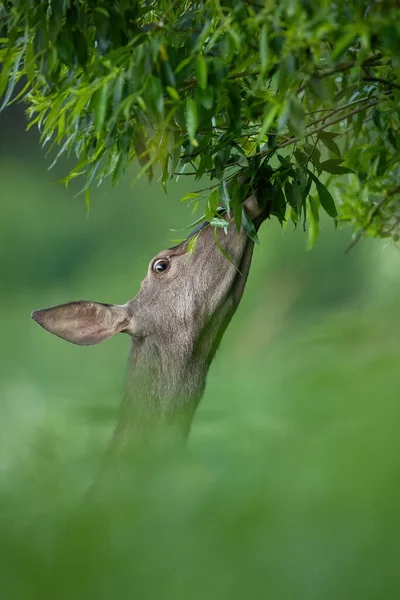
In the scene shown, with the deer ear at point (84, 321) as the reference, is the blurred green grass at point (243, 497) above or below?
below

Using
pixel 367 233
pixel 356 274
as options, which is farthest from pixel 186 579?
pixel 367 233

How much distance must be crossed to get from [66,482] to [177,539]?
208 millimetres

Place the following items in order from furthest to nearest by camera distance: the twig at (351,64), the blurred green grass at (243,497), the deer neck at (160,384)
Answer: the deer neck at (160,384), the twig at (351,64), the blurred green grass at (243,497)

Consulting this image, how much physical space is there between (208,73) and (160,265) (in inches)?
35.4

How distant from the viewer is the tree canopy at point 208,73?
1.15m

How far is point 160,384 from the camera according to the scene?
2098 mm

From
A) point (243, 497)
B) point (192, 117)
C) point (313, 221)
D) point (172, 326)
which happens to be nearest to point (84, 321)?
point (172, 326)

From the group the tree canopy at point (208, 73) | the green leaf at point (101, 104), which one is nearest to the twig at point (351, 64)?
the tree canopy at point (208, 73)

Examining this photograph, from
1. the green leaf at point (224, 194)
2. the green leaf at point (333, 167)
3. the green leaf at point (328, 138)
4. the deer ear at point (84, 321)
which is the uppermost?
the green leaf at point (328, 138)

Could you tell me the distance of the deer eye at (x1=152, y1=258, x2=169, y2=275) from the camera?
2.12 m

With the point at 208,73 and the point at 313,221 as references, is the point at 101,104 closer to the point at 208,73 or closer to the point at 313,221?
the point at 208,73

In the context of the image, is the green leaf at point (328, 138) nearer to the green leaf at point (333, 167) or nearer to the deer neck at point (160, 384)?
the green leaf at point (333, 167)

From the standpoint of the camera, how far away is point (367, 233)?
2.59 metres

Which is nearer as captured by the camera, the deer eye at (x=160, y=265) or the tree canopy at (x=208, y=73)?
the tree canopy at (x=208, y=73)
